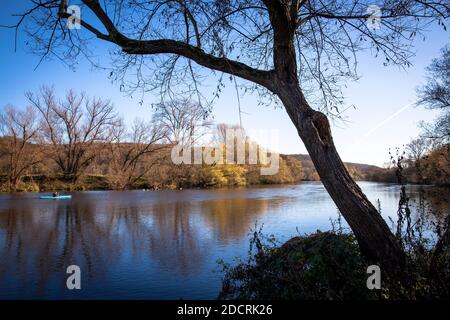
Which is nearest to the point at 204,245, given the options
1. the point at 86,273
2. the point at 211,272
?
the point at 211,272

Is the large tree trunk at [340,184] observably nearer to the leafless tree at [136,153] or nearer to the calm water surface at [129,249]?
the calm water surface at [129,249]

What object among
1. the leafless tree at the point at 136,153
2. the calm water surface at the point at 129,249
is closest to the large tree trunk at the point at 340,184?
the calm water surface at the point at 129,249

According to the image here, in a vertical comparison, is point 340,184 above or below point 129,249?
above

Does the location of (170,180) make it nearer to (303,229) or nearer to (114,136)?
(114,136)

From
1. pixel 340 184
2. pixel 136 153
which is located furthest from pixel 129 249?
pixel 136 153

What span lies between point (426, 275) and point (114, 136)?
39.7m

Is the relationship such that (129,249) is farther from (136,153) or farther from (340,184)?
(136,153)

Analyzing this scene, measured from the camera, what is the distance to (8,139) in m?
34.8

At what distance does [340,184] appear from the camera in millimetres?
4227

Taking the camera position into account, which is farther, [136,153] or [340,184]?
[136,153]

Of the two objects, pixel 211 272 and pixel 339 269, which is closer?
pixel 339 269

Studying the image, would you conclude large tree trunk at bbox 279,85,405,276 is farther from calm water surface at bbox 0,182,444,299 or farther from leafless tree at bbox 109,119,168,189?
leafless tree at bbox 109,119,168,189

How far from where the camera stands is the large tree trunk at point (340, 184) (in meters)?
4.15

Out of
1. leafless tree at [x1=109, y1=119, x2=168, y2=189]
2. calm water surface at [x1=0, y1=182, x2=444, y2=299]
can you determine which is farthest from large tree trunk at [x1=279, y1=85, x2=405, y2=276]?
leafless tree at [x1=109, y1=119, x2=168, y2=189]
